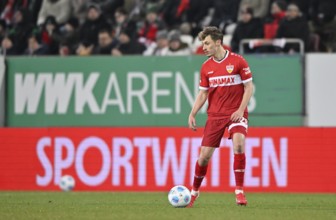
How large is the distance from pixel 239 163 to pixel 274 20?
25.7ft

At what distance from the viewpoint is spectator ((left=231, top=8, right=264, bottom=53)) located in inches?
800

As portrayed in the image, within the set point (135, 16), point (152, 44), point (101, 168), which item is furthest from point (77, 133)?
point (135, 16)

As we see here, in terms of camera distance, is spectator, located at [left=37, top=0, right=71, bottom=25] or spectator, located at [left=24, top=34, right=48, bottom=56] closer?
spectator, located at [left=24, top=34, right=48, bottom=56]

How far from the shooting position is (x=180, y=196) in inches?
499

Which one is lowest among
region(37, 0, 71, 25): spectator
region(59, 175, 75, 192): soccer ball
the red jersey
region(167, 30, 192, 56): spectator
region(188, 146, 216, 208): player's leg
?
region(59, 175, 75, 192): soccer ball

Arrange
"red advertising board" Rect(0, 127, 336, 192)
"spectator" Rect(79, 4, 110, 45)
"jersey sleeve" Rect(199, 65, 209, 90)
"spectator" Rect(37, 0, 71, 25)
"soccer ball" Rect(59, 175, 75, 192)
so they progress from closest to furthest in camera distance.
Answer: "jersey sleeve" Rect(199, 65, 209, 90), "red advertising board" Rect(0, 127, 336, 192), "soccer ball" Rect(59, 175, 75, 192), "spectator" Rect(79, 4, 110, 45), "spectator" Rect(37, 0, 71, 25)

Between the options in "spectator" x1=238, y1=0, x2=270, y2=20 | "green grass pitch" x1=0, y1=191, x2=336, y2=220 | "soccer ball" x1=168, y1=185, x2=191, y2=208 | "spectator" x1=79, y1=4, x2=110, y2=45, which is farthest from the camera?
"spectator" x1=79, y1=4, x2=110, y2=45

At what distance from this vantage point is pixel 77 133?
1862cm

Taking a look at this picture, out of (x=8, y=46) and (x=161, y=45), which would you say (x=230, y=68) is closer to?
(x=161, y=45)

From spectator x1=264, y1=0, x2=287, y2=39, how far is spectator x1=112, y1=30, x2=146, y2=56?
272 centimetres

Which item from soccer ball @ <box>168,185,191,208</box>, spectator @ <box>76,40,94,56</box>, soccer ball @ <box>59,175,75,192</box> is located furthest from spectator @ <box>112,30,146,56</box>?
soccer ball @ <box>168,185,191,208</box>

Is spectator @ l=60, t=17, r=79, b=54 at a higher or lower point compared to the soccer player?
higher

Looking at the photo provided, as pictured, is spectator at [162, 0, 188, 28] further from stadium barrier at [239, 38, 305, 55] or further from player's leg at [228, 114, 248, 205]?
player's leg at [228, 114, 248, 205]

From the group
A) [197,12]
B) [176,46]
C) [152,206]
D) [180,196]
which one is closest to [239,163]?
[180,196]
